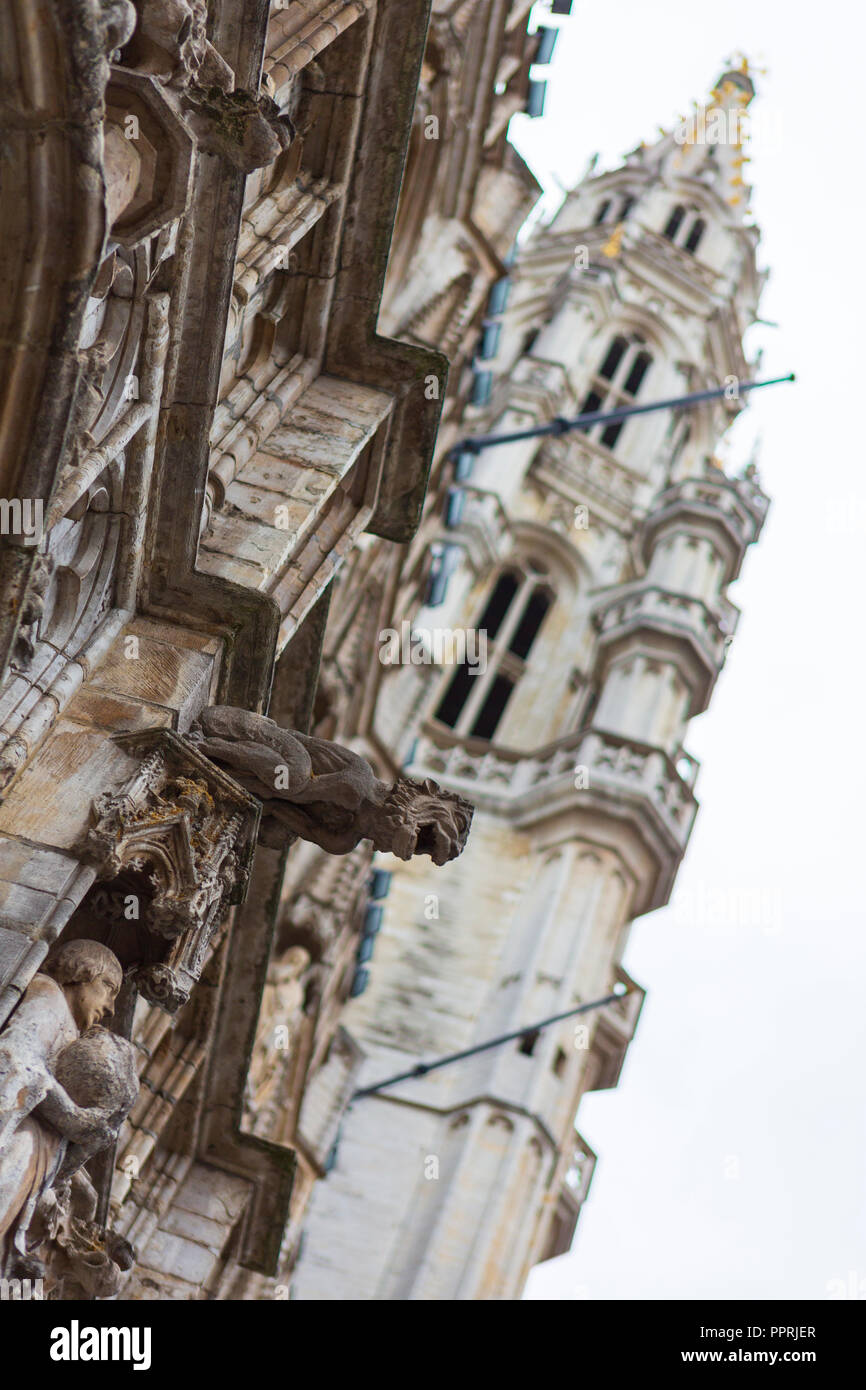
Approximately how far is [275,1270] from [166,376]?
9317mm

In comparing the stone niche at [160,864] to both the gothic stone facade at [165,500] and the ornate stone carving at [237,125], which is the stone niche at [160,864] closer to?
the gothic stone facade at [165,500]

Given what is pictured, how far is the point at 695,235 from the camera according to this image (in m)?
48.8

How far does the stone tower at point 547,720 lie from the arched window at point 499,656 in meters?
0.06

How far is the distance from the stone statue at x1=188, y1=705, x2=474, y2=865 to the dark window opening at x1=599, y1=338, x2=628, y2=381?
1417 inches

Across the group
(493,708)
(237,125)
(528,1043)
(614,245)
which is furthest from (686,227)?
(237,125)

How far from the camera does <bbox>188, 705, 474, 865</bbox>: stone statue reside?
8289mm

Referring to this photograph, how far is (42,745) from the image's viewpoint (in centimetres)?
783

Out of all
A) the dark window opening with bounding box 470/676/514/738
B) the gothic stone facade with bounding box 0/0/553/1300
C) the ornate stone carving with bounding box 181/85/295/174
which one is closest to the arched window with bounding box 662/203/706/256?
the dark window opening with bounding box 470/676/514/738

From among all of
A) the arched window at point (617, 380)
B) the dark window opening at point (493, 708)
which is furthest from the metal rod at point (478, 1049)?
the arched window at point (617, 380)

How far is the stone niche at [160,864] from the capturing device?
734 cm

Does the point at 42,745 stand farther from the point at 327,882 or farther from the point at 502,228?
the point at 502,228

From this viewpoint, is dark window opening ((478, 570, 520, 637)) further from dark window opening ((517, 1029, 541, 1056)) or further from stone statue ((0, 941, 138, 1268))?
stone statue ((0, 941, 138, 1268))

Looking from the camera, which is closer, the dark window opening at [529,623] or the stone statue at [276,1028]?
the stone statue at [276,1028]
